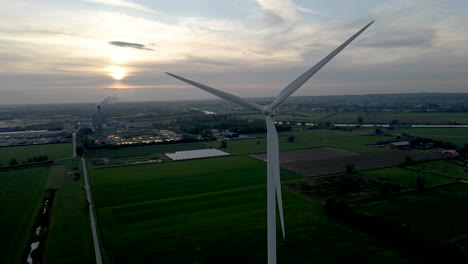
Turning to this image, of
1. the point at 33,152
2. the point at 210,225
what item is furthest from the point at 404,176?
the point at 33,152

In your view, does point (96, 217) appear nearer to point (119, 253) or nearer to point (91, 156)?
point (119, 253)

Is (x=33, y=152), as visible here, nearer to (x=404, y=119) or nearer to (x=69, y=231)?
(x=69, y=231)

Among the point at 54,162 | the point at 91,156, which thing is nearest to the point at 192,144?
the point at 91,156

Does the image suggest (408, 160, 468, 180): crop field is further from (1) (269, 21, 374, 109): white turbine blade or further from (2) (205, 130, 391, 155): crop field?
(1) (269, 21, 374, 109): white turbine blade

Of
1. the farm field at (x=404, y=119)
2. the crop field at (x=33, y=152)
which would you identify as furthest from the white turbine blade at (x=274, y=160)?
the farm field at (x=404, y=119)

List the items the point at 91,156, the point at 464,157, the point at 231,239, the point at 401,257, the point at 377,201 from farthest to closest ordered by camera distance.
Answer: the point at 91,156 → the point at 464,157 → the point at 377,201 → the point at 231,239 → the point at 401,257

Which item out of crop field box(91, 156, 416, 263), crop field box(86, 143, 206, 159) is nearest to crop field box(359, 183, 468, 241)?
crop field box(91, 156, 416, 263)
